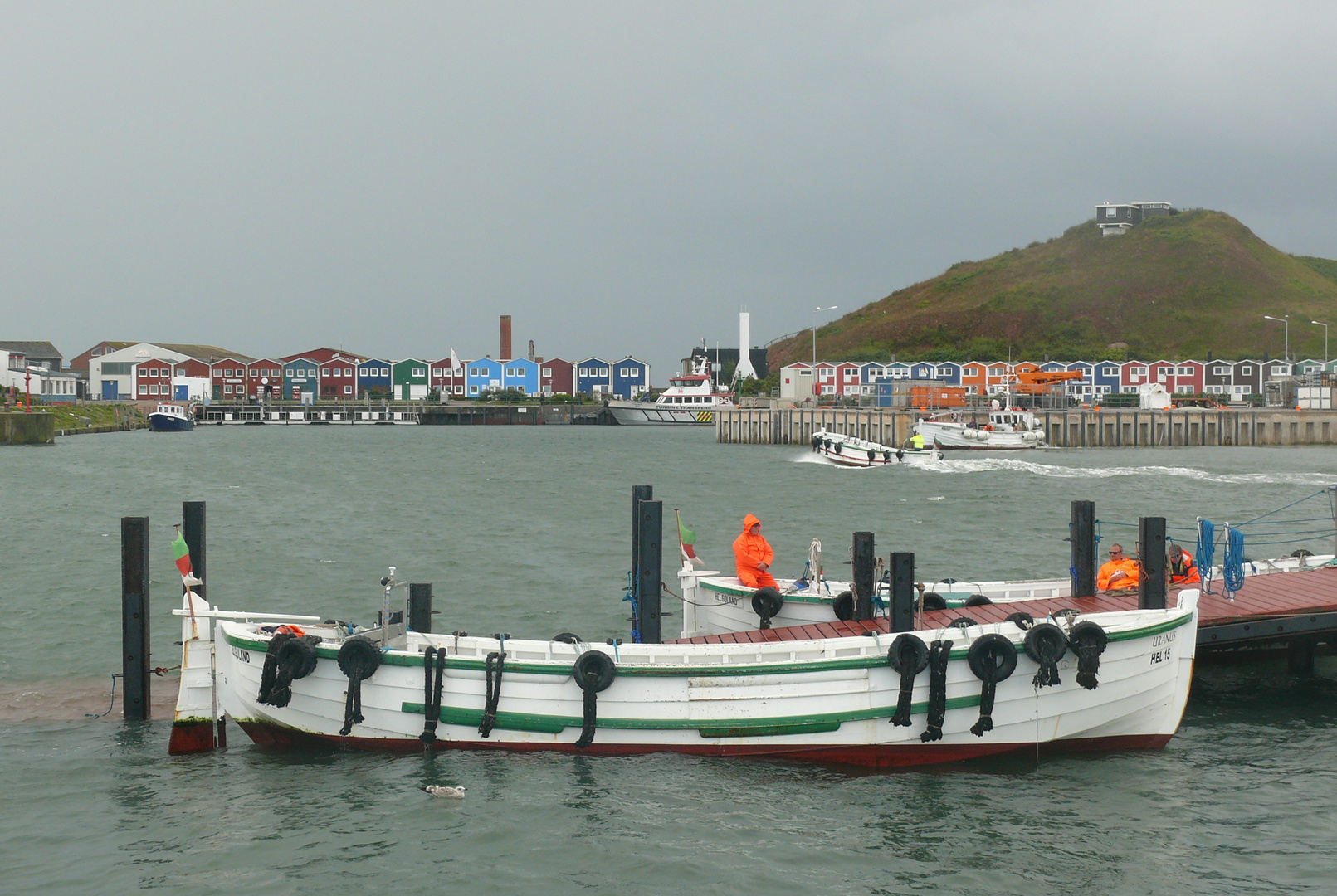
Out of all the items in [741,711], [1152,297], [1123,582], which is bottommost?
[741,711]

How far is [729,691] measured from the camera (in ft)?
39.7

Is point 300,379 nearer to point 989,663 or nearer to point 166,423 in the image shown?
point 166,423

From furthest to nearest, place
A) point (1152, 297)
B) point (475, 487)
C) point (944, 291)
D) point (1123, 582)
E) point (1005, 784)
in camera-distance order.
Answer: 1. point (944, 291)
2. point (1152, 297)
3. point (475, 487)
4. point (1123, 582)
5. point (1005, 784)

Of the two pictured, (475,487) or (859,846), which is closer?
(859,846)

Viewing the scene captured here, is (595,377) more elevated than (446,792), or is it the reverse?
(595,377)

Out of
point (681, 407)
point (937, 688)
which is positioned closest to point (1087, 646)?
point (937, 688)

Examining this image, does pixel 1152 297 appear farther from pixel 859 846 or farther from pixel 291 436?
pixel 859 846

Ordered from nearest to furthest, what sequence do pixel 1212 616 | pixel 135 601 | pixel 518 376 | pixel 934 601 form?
pixel 135 601
pixel 1212 616
pixel 934 601
pixel 518 376

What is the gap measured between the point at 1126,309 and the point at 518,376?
99.4 meters

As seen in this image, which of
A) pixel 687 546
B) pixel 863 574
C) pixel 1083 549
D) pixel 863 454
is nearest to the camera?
pixel 863 574

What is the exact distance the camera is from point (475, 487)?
160 feet

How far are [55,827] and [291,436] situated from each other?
3858 inches

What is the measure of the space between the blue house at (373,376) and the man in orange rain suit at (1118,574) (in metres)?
138

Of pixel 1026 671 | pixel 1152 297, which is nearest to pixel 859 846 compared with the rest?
pixel 1026 671
